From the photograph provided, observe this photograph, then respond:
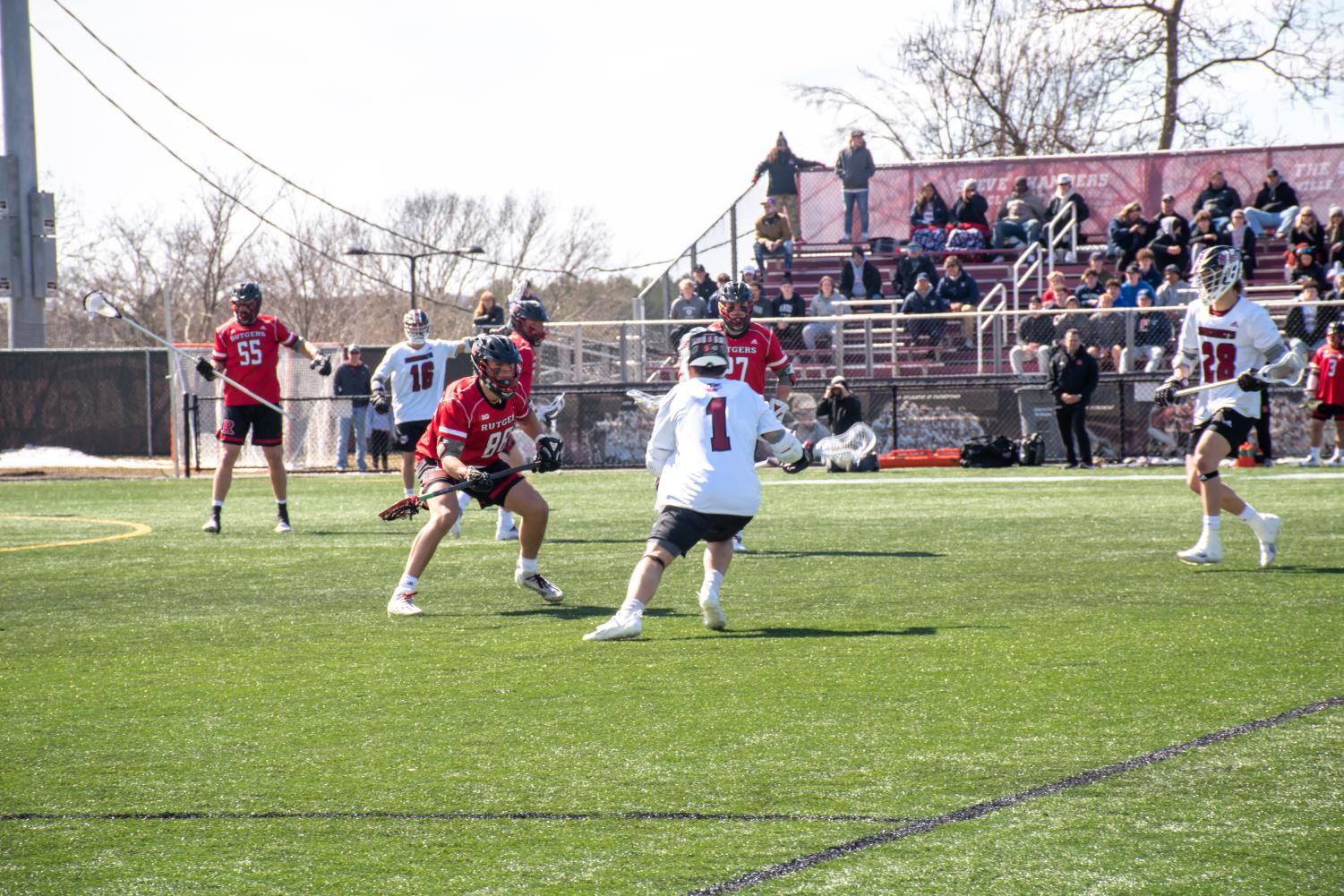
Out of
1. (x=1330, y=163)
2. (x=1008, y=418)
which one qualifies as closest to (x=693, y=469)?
(x=1008, y=418)

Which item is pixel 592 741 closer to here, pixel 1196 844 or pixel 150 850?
pixel 150 850

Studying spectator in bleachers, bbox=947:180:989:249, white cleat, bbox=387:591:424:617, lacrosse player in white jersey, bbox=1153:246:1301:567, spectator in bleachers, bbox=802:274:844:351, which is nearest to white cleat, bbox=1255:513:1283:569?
lacrosse player in white jersey, bbox=1153:246:1301:567

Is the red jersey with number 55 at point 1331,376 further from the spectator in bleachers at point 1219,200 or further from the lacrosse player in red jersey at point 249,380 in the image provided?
the lacrosse player in red jersey at point 249,380

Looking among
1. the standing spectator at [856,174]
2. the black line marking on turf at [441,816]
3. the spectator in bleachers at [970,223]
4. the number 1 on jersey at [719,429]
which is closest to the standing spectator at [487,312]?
the standing spectator at [856,174]

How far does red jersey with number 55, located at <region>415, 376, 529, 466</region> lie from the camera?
8.27 metres

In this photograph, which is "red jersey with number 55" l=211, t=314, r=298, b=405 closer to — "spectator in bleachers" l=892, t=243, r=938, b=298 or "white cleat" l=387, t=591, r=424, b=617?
"white cleat" l=387, t=591, r=424, b=617

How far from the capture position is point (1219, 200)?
2536cm

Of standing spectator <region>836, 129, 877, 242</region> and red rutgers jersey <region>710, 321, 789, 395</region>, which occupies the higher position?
standing spectator <region>836, 129, 877, 242</region>

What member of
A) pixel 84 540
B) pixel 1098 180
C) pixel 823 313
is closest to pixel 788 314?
pixel 823 313

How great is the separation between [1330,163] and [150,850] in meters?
27.6

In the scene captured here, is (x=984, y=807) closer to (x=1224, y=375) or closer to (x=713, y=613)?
(x=713, y=613)

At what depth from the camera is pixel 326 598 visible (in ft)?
28.7

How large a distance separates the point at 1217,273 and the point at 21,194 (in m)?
20.7

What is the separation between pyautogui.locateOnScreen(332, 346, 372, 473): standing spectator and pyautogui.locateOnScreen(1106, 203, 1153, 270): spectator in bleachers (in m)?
12.6
